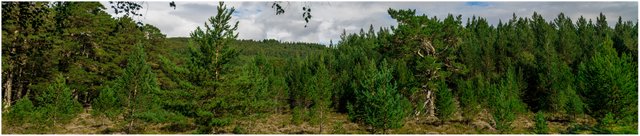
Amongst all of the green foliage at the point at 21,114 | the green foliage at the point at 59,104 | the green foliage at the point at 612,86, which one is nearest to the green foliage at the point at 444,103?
the green foliage at the point at 612,86

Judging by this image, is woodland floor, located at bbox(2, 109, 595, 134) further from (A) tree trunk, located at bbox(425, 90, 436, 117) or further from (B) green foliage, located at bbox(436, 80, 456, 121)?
(B) green foliage, located at bbox(436, 80, 456, 121)

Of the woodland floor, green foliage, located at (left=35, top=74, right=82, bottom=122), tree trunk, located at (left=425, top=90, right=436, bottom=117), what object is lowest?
the woodland floor

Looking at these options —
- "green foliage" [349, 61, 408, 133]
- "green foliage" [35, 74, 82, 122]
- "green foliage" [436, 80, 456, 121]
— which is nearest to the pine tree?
"green foliage" [35, 74, 82, 122]

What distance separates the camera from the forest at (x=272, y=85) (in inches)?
928

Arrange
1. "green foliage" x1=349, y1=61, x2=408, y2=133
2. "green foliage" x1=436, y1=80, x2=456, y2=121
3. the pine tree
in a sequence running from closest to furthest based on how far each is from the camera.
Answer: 1. "green foliage" x1=349, y1=61, x2=408, y2=133
2. the pine tree
3. "green foliage" x1=436, y1=80, x2=456, y2=121

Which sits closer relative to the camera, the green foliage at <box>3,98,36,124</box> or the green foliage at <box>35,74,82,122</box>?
the green foliage at <box>3,98,36,124</box>

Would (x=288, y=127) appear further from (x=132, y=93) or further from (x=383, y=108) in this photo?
(x=383, y=108)

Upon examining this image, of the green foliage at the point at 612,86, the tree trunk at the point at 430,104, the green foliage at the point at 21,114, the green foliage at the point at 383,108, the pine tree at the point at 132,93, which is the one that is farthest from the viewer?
the tree trunk at the point at 430,104

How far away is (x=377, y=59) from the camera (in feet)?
209

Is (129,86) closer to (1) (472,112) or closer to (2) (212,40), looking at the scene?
(2) (212,40)

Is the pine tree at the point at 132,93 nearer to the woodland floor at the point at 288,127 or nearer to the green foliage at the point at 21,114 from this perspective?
the woodland floor at the point at 288,127

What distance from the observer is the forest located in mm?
23578

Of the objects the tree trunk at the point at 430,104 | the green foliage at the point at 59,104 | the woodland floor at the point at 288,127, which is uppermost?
the green foliage at the point at 59,104

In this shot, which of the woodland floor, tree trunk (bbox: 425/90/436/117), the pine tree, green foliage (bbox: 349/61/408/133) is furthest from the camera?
tree trunk (bbox: 425/90/436/117)
